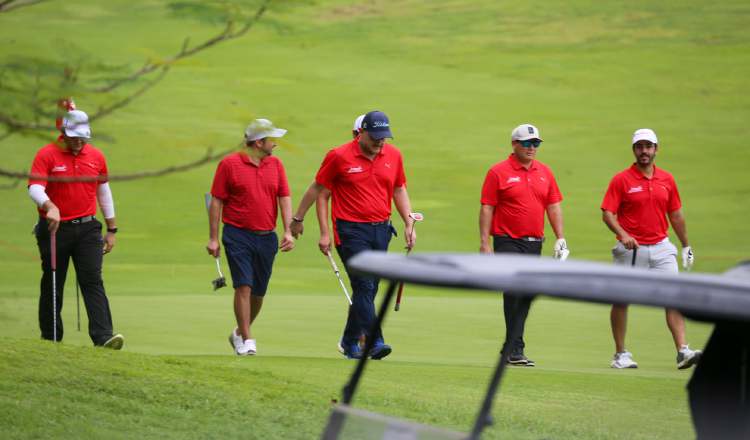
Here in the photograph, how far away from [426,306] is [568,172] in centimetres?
1725

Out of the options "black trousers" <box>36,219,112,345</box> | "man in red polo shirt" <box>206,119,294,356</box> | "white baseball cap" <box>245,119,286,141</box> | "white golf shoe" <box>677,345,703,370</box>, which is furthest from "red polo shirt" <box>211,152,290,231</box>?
"white baseball cap" <box>245,119,286,141</box>

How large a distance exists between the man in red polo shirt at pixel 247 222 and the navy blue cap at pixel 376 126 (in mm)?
869

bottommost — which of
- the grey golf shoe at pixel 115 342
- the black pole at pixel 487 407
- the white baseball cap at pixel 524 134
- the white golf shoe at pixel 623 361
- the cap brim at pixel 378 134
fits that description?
the grey golf shoe at pixel 115 342

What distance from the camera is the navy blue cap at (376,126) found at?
458 inches

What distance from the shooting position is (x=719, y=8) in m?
49.9

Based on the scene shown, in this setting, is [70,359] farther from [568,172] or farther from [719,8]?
[719,8]

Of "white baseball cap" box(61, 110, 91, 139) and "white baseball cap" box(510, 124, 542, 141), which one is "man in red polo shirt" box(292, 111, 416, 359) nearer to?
"white baseball cap" box(510, 124, 542, 141)

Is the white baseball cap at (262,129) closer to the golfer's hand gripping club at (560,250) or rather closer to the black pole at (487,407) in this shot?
the black pole at (487,407)

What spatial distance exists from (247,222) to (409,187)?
20.1m

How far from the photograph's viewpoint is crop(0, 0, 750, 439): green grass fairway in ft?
26.4

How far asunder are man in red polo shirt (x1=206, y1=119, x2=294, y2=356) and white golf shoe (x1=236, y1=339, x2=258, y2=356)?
0.20 feet

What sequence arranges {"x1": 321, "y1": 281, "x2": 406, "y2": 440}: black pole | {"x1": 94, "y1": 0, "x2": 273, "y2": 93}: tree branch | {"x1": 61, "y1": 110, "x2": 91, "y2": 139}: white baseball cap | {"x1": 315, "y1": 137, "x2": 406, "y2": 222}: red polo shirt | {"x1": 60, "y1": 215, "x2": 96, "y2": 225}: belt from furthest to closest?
1. {"x1": 315, "y1": 137, "x2": 406, "y2": 222}: red polo shirt
2. {"x1": 60, "y1": 215, "x2": 96, "y2": 225}: belt
3. {"x1": 94, "y1": 0, "x2": 273, "y2": 93}: tree branch
4. {"x1": 61, "y1": 110, "x2": 91, "y2": 139}: white baseball cap
5. {"x1": 321, "y1": 281, "x2": 406, "y2": 440}: black pole

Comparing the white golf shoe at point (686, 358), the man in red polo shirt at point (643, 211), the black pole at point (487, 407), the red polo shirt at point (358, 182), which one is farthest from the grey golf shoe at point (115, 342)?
the black pole at point (487, 407)

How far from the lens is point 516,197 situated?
39.5 feet
